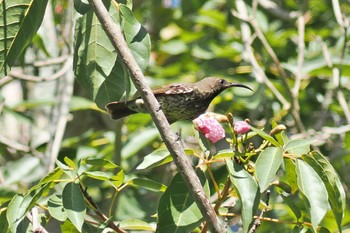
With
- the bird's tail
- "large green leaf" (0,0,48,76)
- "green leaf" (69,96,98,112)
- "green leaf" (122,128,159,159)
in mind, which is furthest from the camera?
"green leaf" (69,96,98,112)

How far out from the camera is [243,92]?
619 centimetres

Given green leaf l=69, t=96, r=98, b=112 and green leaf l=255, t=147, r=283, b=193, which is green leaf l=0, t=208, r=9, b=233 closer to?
green leaf l=255, t=147, r=283, b=193

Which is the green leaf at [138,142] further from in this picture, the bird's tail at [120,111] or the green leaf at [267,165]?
the green leaf at [267,165]

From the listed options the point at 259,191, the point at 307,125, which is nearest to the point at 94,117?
the point at 307,125

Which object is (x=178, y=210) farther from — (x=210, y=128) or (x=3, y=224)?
(x=3, y=224)

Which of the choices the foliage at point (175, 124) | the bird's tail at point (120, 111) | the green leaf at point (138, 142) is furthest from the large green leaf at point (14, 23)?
the green leaf at point (138, 142)

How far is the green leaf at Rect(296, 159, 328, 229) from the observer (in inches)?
108

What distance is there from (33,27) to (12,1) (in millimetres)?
119

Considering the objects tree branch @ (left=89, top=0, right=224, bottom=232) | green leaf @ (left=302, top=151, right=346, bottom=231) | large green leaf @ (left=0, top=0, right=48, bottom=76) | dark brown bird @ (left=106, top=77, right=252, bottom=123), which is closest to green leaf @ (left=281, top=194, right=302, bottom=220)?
green leaf @ (left=302, top=151, right=346, bottom=231)

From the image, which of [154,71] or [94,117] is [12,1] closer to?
[154,71]

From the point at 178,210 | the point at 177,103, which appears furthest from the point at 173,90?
the point at 178,210

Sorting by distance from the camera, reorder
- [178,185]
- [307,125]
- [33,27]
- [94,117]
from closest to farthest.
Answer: [178,185], [33,27], [307,125], [94,117]

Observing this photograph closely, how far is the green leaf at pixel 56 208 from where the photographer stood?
2939mm

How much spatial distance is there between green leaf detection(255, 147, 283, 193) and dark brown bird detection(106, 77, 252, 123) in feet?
5.08
